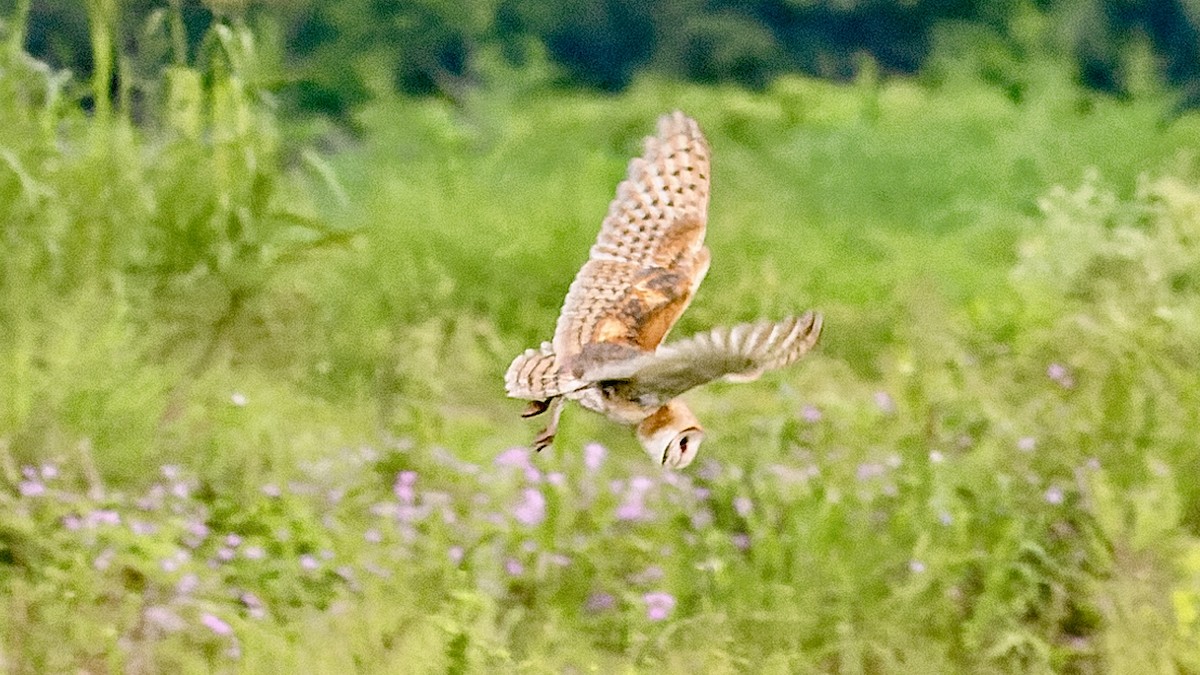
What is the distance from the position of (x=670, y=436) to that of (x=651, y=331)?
0.12m

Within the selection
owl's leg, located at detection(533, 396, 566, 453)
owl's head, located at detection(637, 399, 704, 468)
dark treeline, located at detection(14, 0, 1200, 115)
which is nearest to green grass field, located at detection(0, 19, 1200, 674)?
owl's leg, located at detection(533, 396, 566, 453)

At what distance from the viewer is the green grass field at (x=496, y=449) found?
2.64m

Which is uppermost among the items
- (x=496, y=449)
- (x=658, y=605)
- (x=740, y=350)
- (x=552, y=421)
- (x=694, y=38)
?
(x=740, y=350)

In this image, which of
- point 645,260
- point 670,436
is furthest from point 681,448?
point 645,260

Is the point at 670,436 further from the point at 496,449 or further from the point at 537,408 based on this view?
the point at 496,449

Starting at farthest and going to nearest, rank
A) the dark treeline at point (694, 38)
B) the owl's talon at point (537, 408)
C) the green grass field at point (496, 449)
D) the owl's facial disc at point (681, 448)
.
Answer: the dark treeline at point (694, 38)
the green grass field at point (496, 449)
the owl's talon at point (537, 408)
the owl's facial disc at point (681, 448)

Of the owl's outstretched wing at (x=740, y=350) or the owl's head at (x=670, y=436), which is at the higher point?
the owl's outstretched wing at (x=740, y=350)

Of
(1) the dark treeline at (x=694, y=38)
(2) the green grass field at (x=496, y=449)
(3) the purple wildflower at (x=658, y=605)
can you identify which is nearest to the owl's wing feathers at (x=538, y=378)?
(2) the green grass field at (x=496, y=449)

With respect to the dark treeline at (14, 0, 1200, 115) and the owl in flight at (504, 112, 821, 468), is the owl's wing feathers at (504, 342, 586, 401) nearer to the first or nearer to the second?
the owl in flight at (504, 112, 821, 468)

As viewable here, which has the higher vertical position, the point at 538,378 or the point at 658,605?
the point at 538,378

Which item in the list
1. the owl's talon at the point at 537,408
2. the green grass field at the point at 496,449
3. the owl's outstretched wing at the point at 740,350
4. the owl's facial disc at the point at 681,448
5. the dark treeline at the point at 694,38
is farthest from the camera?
the dark treeline at the point at 694,38

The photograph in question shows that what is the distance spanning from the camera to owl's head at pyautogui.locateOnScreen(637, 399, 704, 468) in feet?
2.66

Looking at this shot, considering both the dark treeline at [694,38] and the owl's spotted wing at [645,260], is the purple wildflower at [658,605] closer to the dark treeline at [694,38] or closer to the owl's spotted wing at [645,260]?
the owl's spotted wing at [645,260]

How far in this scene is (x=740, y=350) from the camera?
71cm
